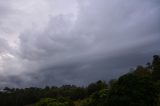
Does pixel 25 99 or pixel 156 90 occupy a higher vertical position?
pixel 25 99

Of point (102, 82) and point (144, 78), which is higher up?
point (102, 82)

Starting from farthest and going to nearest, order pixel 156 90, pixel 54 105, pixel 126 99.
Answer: pixel 54 105
pixel 156 90
pixel 126 99

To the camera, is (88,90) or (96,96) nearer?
(96,96)

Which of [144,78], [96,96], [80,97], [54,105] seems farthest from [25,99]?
[144,78]

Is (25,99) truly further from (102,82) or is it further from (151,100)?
(151,100)

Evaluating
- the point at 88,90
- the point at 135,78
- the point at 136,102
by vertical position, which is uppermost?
the point at 88,90

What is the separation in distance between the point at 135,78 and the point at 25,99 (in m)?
105

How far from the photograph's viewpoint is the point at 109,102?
5562 centimetres

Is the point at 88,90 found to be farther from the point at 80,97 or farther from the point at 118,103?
the point at 118,103

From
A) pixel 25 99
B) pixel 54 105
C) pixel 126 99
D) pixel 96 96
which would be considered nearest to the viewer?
pixel 126 99

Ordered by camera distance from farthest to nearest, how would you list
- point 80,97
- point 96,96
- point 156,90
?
point 80,97
point 96,96
point 156,90

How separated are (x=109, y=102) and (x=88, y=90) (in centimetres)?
8280

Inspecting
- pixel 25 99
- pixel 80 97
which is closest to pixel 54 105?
pixel 80 97

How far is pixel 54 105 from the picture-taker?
82.2m
